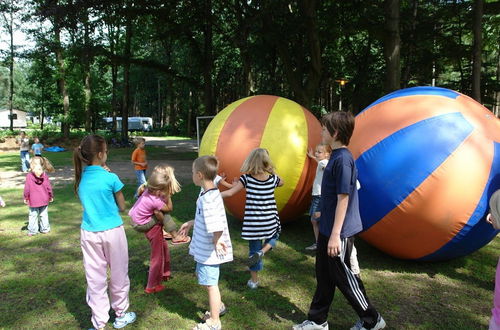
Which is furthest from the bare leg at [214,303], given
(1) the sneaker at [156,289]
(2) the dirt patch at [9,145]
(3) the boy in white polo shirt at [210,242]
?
(2) the dirt patch at [9,145]

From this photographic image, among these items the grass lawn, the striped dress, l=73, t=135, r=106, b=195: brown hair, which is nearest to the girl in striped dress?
the striped dress

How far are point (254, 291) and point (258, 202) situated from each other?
3.37 feet

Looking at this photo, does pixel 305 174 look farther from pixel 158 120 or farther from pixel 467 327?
pixel 158 120

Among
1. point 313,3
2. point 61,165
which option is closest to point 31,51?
point 61,165

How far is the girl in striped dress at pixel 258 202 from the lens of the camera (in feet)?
13.7

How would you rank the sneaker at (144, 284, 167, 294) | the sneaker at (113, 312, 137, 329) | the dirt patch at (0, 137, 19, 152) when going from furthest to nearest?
1. the dirt patch at (0, 137, 19, 152)
2. the sneaker at (144, 284, 167, 294)
3. the sneaker at (113, 312, 137, 329)

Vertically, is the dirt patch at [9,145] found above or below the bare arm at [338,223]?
below

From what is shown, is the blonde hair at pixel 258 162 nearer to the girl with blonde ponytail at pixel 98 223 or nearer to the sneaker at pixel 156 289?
the girl with blonde ponytail at pixel 98 223

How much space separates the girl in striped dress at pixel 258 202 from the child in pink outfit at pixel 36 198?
4191 millimetres

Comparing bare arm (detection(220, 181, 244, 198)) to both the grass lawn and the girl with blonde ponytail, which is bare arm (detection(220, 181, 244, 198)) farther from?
the grass lawn

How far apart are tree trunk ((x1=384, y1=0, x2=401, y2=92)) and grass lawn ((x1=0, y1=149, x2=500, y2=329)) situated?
13.9 ft

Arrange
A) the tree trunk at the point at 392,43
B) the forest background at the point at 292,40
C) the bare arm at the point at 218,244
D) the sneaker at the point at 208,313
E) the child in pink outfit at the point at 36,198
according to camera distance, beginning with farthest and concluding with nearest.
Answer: the forest background at the point at 292,40 → the tree trunk at the point at 392,43 → the child in pink outfit at the point at 36,198 → the sneaker at the point at 208,313 → the bare arm at the point at 218,244

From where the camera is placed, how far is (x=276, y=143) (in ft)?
19.0

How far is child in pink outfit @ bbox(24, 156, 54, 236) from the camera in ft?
21.1
